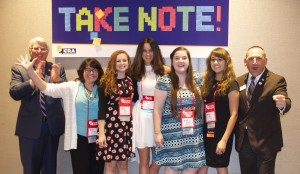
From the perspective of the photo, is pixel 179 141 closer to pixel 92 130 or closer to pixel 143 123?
pixel 143 123

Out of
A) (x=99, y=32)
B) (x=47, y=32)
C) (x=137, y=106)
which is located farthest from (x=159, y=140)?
(x=47, y=32)

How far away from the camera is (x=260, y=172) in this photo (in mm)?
2912

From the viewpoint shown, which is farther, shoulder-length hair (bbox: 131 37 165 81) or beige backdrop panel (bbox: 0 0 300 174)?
beige backdrop panel (bbox: 0 0 300 174)

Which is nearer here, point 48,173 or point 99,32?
point 48,173

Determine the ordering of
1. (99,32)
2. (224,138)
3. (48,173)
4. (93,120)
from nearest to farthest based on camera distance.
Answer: (224,138)
(93,120)
(48,173)
(99,32)

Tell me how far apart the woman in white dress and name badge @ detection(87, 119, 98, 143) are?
390 mm

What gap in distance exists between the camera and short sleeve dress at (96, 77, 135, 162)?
3.08 m

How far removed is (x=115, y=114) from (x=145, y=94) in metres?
0.38

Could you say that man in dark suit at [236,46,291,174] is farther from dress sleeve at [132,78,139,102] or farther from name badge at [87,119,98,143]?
name badge at [87,119,98,143]

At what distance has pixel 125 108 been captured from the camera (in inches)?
123

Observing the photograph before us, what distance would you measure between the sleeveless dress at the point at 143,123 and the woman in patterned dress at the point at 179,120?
26cm

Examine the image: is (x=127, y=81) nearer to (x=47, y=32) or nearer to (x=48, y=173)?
(x=48, y=173)

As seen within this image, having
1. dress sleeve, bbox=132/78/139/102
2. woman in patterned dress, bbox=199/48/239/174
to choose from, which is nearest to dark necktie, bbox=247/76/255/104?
woman in patterned dress, bbox=199/48/239/174

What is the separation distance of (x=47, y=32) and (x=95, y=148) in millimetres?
1806
